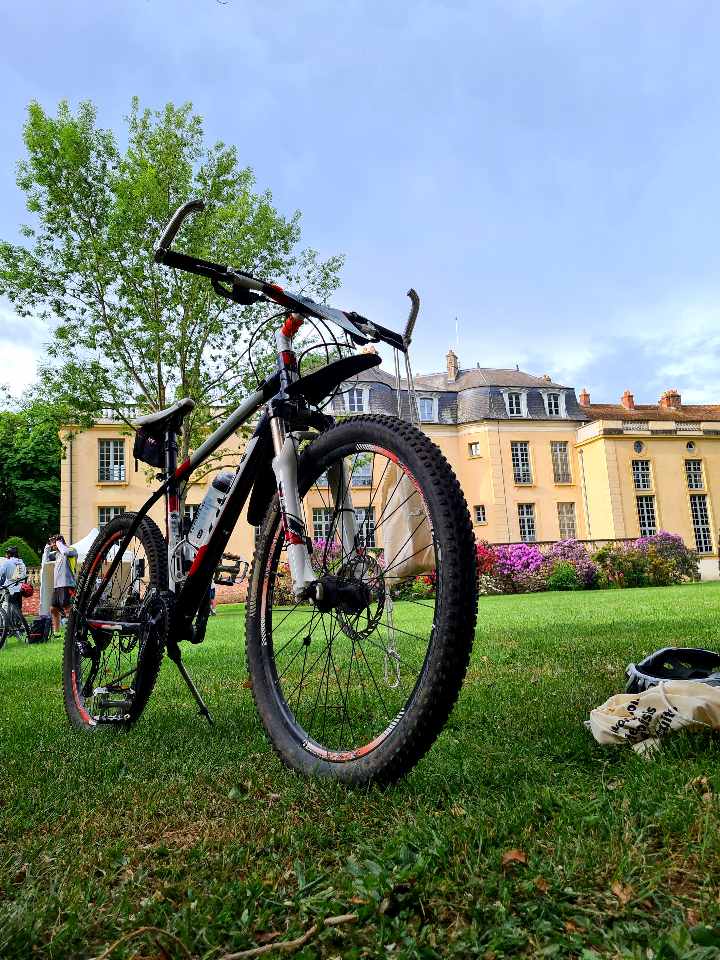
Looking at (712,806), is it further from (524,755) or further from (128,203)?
(128,203)

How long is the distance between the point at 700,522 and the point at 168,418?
39.5 meters

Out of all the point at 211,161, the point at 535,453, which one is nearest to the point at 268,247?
the point at 211,161

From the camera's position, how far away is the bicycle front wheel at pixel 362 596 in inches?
73.7

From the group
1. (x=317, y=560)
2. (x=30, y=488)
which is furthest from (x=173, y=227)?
(x=30, y=488)

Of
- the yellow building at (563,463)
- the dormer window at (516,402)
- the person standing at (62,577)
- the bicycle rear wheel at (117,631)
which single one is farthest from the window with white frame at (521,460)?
the bicycle rear wheel at (117,631)

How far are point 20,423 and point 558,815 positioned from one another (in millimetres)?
18662

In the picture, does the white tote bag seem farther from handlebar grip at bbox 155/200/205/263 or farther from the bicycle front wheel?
handlebar grip at bbox 155/200/205/263

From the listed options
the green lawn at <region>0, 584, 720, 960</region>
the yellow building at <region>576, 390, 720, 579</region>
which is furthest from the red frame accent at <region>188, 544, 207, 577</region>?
the yellow building at <region>576, 390, 720, 579</region>

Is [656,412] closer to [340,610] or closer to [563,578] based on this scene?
[563,578]

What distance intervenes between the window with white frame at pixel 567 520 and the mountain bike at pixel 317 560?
36.0 metres

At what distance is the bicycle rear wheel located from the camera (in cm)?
302

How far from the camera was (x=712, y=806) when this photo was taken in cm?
167

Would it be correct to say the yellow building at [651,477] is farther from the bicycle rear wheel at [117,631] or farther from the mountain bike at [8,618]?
the bicycle rear wheel at [117,631]

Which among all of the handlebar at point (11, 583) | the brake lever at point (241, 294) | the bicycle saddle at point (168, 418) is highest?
the brake lever at point (241, 294)
